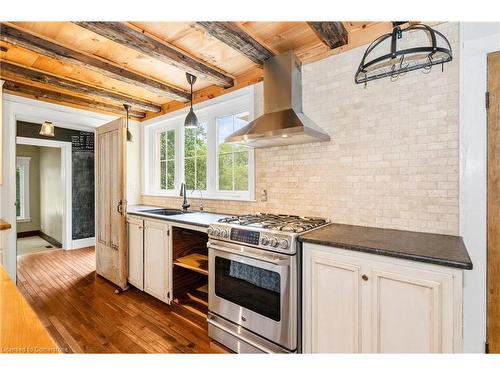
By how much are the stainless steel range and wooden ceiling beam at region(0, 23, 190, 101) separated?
2.06m

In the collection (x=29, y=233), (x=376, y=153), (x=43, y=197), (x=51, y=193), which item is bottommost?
(x=29, y=233)

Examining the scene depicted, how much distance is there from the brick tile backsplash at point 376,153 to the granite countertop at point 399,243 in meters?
0.17

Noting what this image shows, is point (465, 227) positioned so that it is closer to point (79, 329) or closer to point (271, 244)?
point (271, 244)

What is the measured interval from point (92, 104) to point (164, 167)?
1423mm

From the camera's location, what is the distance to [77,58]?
240 centimetres

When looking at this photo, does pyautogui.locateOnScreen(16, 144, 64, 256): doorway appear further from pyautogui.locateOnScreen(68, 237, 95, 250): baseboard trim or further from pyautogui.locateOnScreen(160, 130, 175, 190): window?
pyautogui.locateOnScreen(160, 130, 175, 190): window

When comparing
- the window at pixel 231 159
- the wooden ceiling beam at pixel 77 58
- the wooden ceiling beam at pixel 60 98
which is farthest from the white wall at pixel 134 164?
the window at pixel 231 159

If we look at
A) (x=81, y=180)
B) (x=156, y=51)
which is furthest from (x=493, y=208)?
(x=81, y=180)

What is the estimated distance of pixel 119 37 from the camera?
1.96 metres

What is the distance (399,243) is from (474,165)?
0.73 meters

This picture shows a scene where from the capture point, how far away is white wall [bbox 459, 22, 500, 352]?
1.58 meters

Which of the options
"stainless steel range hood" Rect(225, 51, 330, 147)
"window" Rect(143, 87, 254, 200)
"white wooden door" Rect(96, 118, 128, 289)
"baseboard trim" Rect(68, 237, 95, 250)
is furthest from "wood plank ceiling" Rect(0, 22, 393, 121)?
"baseboard trim" Rect(68, 237, 95, 250)

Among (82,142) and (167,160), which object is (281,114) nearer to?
(167,160)
